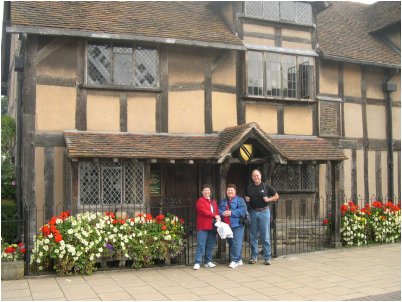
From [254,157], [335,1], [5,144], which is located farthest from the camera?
[335,1]

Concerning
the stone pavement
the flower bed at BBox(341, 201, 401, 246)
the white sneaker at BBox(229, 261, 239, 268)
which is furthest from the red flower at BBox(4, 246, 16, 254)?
the flower bed at BBox(341, 201, 401, 246)

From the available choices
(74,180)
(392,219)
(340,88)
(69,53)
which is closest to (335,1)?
(340,88)

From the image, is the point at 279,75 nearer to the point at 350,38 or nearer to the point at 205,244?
the point at 350,38

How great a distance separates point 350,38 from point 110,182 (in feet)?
30.0

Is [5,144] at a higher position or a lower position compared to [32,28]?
lower

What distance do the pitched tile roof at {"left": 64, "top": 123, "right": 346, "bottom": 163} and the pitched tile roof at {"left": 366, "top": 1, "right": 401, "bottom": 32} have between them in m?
6.07

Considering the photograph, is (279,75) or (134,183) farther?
(279,75)

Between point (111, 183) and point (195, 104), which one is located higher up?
point (195, 104)

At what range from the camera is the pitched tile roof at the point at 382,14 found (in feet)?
50.4

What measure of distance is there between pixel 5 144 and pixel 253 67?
9409mm

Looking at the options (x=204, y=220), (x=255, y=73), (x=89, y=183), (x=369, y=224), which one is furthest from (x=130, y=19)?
(x=369, y=224)

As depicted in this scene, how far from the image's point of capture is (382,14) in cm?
1612

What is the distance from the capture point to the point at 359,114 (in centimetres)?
1398

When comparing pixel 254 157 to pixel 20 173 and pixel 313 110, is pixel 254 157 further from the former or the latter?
pixel 20 173
